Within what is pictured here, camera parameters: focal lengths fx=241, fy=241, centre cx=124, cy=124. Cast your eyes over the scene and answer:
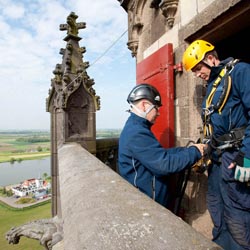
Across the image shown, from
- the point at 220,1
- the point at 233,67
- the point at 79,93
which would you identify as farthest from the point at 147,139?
the point at 79,93

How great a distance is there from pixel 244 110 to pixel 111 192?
1199 mm

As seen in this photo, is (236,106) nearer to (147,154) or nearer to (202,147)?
(202,147)

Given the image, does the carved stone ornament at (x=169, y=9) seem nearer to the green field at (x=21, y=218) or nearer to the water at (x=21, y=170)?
the green field at (x=21, y=218)

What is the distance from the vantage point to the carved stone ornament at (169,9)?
286 cm

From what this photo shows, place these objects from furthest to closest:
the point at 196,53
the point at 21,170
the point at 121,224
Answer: the point at 21,170
the point at 196,53
the point at 121,224

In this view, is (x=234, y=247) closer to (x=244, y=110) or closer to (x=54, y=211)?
(x=244, y=110)

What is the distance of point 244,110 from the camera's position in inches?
71.0

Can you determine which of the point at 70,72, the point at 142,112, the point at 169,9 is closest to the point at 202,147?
the point at 142,112

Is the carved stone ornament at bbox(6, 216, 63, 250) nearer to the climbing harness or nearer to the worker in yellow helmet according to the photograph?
the worker in yellow helmet

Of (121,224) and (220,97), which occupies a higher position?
(220,97)

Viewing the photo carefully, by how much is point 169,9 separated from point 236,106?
1.69m

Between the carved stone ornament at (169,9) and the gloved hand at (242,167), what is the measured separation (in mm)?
2013

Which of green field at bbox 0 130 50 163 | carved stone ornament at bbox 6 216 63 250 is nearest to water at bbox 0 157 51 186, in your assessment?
green field at bbox 0 130 50 163

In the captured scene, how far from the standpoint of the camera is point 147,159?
1.88m
